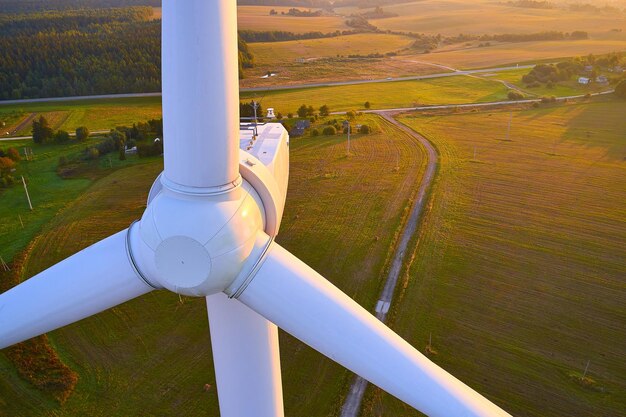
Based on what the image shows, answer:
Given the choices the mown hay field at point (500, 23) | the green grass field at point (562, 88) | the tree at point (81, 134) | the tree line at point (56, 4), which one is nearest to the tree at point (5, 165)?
the tree at point (81, 134)

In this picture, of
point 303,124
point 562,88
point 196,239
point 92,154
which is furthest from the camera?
point 562,88

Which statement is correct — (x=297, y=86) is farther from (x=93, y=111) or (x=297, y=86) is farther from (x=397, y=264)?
(x=397, y=264)

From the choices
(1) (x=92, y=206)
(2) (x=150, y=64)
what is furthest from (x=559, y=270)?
(2) (x=150, y=64)

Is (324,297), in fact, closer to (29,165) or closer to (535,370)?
(535,370)

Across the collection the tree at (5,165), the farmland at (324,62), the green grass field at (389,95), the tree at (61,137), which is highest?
the farmland at (324,62)

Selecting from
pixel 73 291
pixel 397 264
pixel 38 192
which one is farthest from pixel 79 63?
pixel 73 291

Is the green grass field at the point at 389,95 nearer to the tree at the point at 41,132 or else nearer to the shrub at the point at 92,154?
the shrub at the point at 92,154
